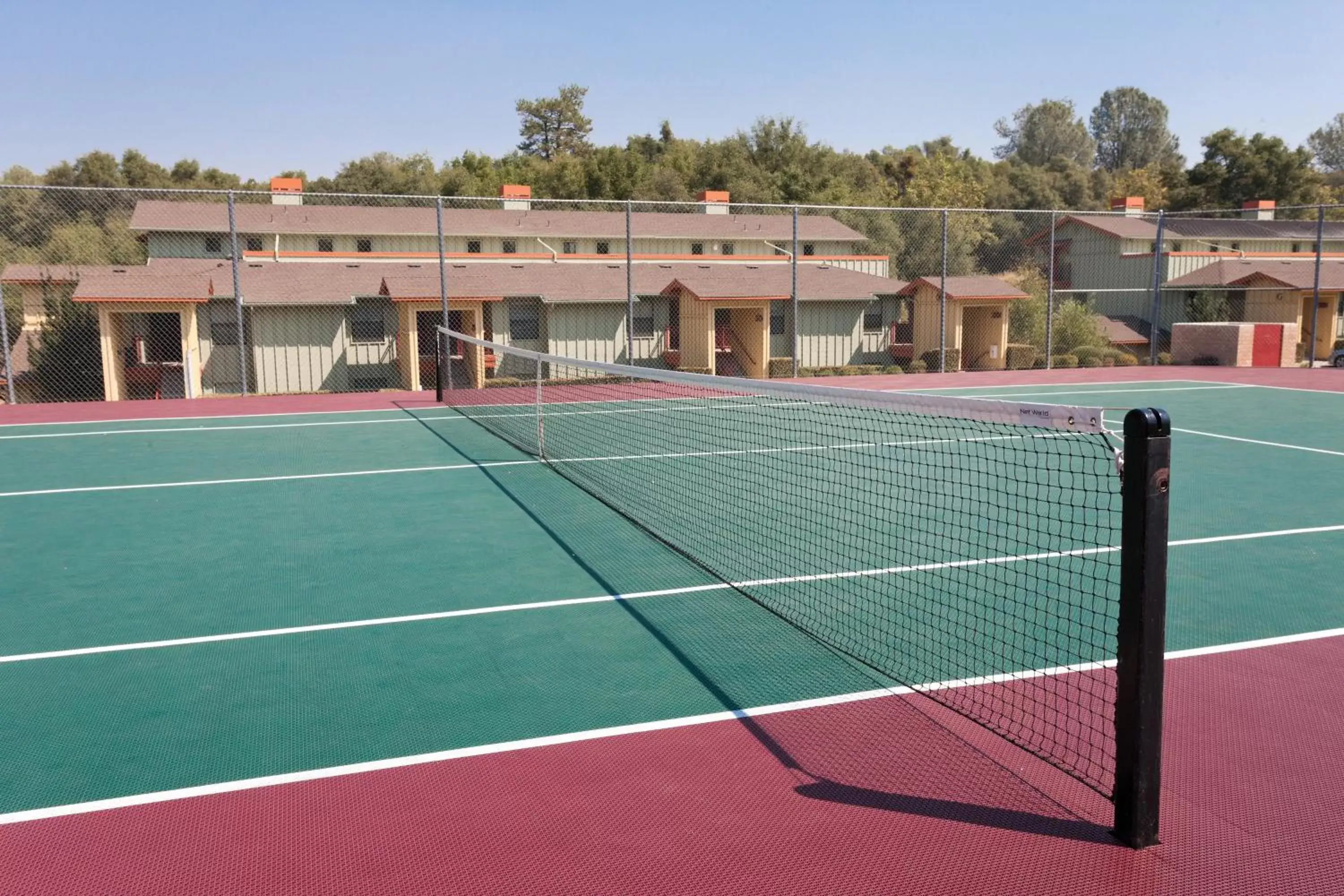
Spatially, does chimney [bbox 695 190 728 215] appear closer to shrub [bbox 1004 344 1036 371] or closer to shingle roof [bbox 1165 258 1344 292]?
shrub [bbox 1004 344 1036 371]

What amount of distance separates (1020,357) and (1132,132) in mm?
130409

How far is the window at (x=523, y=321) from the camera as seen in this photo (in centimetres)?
3497

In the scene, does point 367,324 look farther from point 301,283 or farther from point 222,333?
point 222,333

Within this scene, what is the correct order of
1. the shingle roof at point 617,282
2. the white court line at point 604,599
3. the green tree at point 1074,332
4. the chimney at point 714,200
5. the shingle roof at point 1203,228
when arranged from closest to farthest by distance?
1. the white court line at point 604,599
2. the shingle roof at point 617,282
3. the green tree at point 1074,332
4. the chimney at point 714,200
5. the shingle roof at point 1203,228

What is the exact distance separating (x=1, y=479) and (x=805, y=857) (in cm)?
1132

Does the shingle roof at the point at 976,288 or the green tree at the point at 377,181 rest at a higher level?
the green tree at the point at 377,181

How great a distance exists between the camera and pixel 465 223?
1720 inches

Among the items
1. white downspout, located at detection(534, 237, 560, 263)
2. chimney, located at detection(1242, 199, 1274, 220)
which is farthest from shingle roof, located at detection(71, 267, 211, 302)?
chimney, located at detection(1242, 199, 1274, 220)

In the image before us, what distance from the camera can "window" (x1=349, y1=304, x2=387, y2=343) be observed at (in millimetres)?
33500

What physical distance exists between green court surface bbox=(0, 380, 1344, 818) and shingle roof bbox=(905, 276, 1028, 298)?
76.1 feet

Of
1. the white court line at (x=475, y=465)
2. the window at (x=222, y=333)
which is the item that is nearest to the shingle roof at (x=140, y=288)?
the window at (x=222, y=333)

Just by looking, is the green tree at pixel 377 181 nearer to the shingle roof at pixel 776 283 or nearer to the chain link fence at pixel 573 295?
the chain link fence at pixel 573 295

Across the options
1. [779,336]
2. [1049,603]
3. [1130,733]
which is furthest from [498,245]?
[1130,733]

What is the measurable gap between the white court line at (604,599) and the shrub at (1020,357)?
30411 mm
